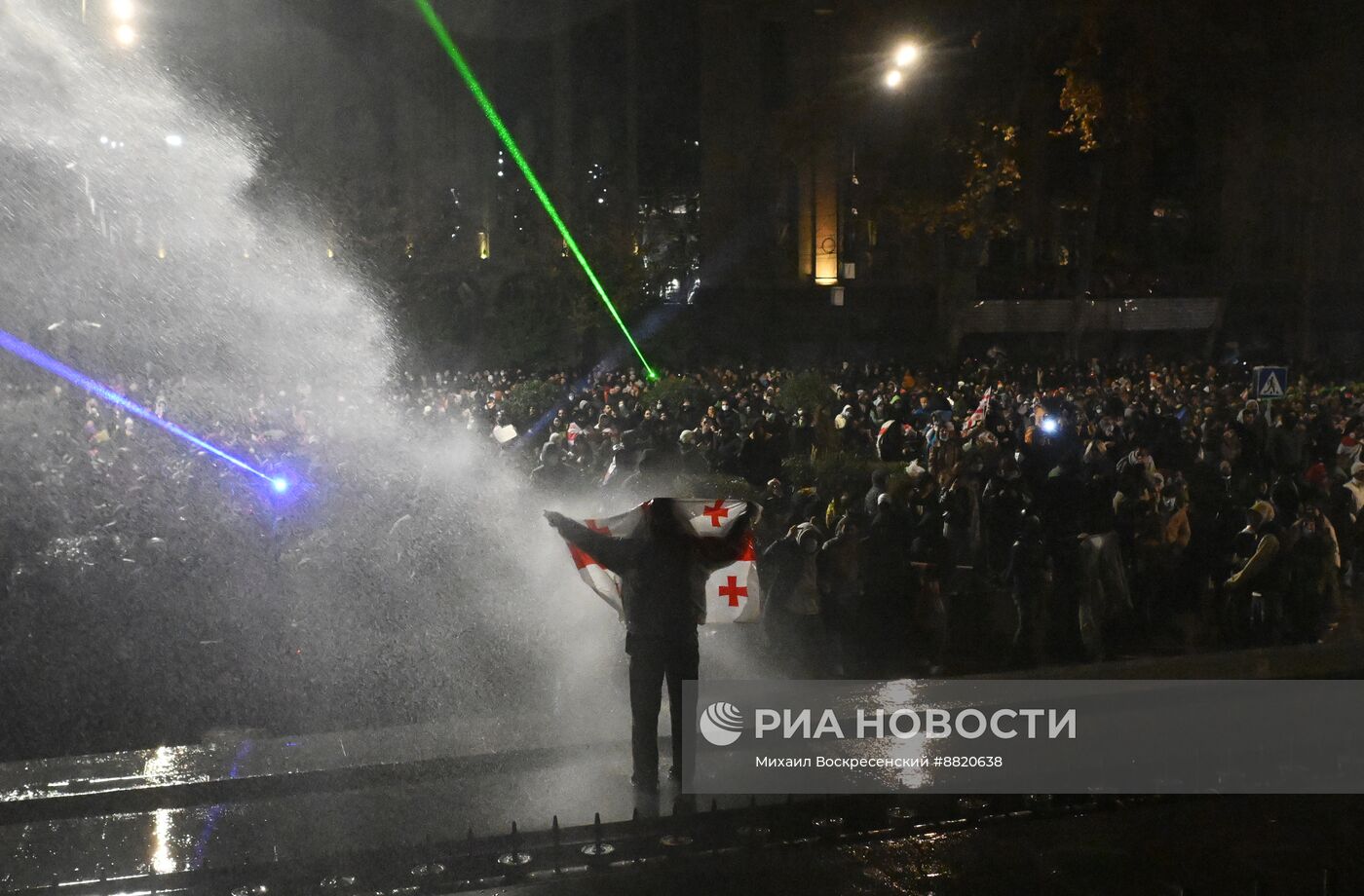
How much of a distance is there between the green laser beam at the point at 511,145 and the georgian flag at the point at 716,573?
2551cm

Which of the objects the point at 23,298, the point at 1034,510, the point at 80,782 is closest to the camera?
the point at 80,782

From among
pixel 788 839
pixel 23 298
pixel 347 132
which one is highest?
pixel 347 132

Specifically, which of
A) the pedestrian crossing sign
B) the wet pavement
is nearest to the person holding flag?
the wet pavement

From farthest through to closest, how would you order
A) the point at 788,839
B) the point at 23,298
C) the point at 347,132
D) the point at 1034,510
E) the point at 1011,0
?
1. the point at 347,132
2. the point at 1011,0
3. the point at 23,298
4. the point at 1034,510
5. the point at 788,839

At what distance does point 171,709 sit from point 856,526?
4.43 metres

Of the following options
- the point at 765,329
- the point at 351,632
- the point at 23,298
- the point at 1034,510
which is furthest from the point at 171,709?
the point at 765,329

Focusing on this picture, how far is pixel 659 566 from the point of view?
616 cm

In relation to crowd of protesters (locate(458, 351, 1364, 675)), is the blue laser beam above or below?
above

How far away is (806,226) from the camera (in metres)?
39.5

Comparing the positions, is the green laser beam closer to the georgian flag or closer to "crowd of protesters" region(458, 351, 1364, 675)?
"crowd of protesters" region(458, 351, 1364, 675)

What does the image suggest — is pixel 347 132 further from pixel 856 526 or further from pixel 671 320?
pixel 856 526

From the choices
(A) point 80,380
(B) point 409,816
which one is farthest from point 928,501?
(A) point 80,380

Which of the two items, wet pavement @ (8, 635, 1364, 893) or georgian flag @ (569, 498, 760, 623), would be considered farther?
georgian flag @ (569, 498, 760, 623)

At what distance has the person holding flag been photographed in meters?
6.16
